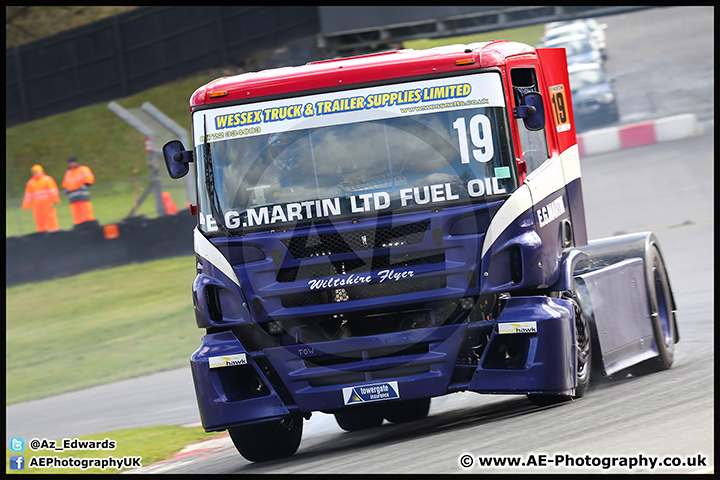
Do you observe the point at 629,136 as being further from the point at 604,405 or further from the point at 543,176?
the point at 604,405

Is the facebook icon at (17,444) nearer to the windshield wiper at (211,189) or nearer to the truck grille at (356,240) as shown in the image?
the windshield wiper at (211,189)

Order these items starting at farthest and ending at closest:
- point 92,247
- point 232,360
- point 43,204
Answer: point 43,204
point 92,247
point 232,360

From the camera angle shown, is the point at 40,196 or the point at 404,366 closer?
the point at 404,366

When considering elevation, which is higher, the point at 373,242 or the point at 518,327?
the point at 373,242

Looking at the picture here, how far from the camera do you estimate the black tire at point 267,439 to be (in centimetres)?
841

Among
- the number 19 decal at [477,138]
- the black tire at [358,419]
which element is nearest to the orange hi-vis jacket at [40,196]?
the black tire at [358,419]

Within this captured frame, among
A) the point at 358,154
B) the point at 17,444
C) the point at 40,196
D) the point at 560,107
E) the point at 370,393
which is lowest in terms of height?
the point at 17,444

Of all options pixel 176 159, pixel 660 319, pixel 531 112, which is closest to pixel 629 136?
pixel 660 319

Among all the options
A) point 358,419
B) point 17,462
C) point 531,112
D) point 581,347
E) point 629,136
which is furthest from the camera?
point 629,136

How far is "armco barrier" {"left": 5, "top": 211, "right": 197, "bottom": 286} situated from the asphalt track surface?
6.18 meters

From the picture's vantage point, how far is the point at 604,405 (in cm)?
816

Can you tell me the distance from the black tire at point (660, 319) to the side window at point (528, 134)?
7.03 ft

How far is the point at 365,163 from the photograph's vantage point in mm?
7965

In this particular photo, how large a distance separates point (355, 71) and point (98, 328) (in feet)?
39.4
